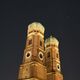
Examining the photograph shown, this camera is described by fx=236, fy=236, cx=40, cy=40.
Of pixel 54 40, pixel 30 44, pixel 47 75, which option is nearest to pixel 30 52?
pixel 30 44

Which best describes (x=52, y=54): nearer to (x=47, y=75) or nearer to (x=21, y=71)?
(x=47, y=75)

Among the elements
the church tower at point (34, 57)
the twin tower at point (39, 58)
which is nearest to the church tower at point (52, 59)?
the twin tower at point (39, 58)

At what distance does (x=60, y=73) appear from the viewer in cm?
7188

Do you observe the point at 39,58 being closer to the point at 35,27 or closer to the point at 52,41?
the point at 35,27

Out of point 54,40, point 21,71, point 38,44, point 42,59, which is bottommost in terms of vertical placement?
point 21,71

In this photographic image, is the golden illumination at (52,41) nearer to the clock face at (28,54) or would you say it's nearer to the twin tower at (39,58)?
the twin tower at (39,58)

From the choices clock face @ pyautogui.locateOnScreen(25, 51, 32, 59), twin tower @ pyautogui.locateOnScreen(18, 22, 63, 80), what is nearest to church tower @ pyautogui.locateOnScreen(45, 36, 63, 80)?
twin tower @ pyautogui.locateOnScreen(18, 22, 63, 80)

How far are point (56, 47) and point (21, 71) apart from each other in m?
18.1

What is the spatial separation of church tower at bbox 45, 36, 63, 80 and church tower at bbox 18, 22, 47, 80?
183 inches

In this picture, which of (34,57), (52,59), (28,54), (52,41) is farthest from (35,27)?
(52,59)

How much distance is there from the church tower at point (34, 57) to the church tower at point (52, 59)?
4.65 meters

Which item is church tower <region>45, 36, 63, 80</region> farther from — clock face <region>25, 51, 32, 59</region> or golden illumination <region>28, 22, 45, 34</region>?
clock face <region>25, 51, 32, 59</region>

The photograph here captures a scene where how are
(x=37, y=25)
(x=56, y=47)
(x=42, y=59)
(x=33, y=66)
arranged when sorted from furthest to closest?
1. (x=56, y=47)
2. (x=37, y=25)
3. (x=42, y=59)
4. (x=33, y=66)

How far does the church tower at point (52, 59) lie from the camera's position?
69.8 meters
